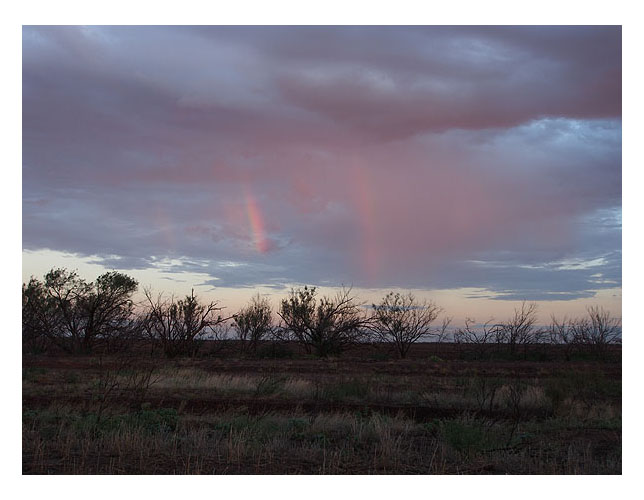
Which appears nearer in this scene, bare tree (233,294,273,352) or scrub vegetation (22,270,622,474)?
scrub vegetation (22,270,622,474)

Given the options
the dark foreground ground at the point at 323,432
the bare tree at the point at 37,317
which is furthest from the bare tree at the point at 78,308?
the dark foreground ground at the point at 323,432

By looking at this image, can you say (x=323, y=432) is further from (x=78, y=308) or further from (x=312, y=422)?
(x=78, y=308)

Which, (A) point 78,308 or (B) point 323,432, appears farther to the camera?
(A) point 78,308

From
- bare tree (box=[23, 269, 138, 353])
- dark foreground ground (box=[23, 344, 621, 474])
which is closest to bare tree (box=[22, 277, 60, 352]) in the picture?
bare tree (box=[23, 269, 138, 353])

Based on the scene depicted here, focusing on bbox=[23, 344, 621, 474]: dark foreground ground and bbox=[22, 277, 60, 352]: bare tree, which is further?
bbox=[22, 277, 60, 352]: bare tree

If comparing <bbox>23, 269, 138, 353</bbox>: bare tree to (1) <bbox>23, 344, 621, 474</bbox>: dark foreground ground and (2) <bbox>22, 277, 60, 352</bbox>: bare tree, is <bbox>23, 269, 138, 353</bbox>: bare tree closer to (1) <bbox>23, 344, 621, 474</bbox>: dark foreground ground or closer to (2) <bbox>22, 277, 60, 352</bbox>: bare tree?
(2) <bbox>22, 277, 60, 352</bbox>: bare tree

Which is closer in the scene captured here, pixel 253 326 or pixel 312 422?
pixel 312 422

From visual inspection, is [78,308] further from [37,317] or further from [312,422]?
[312,422]

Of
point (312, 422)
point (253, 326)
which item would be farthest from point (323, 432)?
point (253, 326)

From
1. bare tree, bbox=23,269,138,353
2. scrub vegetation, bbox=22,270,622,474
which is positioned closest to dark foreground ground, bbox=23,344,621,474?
scrub vegetation, bbox=22,270,622,474

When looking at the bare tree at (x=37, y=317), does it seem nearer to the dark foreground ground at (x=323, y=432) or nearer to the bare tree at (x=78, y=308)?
the bare tree at (x=78, y=308)

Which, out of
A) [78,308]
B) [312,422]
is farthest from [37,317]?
[312,422]

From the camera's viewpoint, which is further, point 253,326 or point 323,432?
point 253,326
